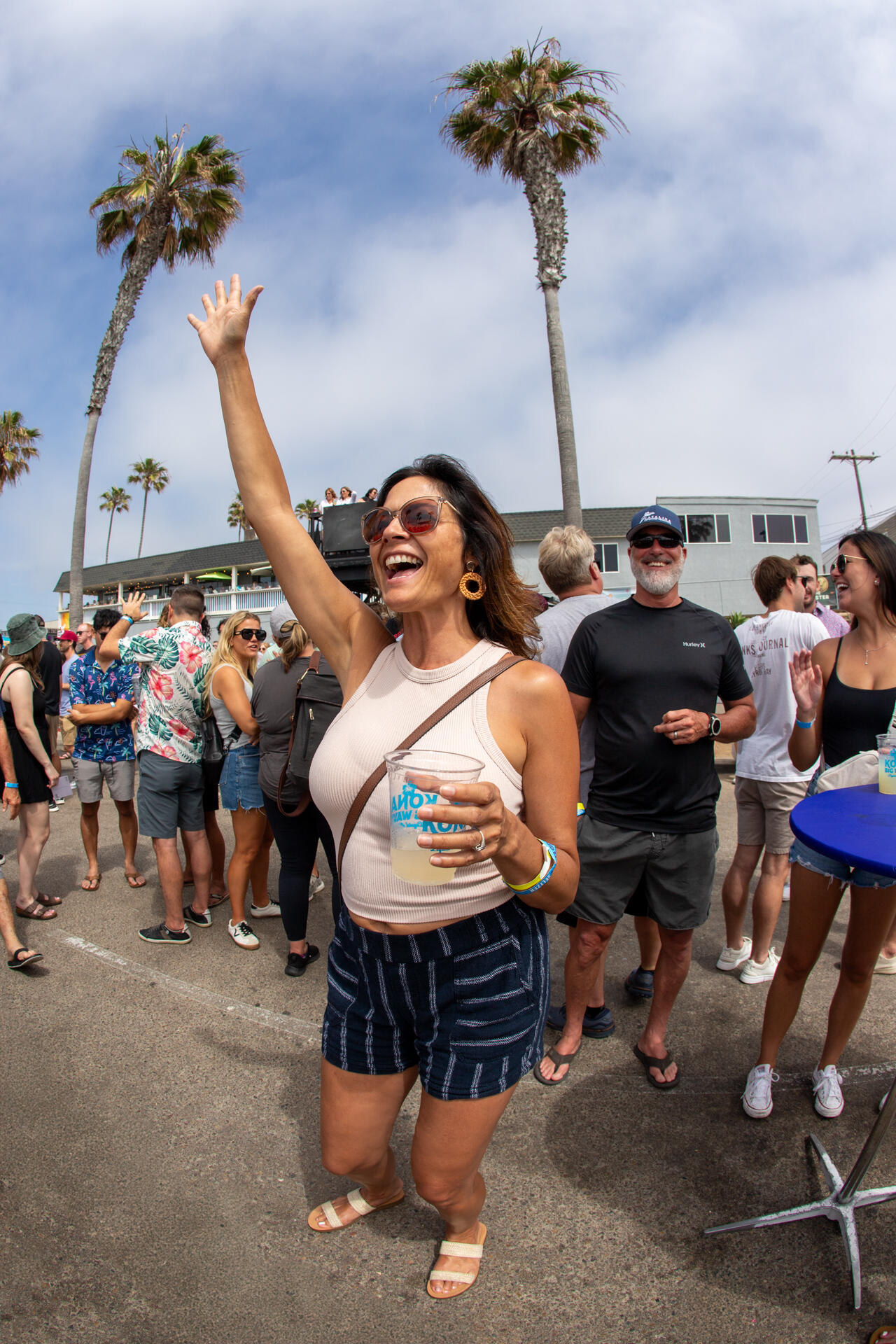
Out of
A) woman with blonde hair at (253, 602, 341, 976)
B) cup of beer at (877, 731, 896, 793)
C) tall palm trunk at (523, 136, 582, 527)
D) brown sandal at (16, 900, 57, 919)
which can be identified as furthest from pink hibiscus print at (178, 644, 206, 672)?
tall palm trunk at (523, 136, 582, 527)

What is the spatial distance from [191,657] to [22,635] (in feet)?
3.71

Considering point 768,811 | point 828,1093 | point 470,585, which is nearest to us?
point 470,585

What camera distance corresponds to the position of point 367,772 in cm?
181

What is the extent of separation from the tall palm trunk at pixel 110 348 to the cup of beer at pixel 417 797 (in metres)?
15.8

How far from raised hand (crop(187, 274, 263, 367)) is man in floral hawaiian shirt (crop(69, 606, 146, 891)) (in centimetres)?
375

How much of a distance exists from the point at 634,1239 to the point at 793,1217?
479 mm

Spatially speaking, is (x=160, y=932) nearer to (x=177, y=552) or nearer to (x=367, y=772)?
(x=367, y=772)

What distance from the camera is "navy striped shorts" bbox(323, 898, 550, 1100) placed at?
1.81 m

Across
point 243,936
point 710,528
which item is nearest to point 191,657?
point 243,936

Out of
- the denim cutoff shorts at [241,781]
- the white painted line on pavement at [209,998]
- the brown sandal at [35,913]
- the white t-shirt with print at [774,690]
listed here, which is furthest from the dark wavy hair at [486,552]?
the brown sandal at [35,913]

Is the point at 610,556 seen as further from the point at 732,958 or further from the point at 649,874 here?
the point at 649,874

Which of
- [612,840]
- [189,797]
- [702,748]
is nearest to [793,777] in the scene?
[702,748]

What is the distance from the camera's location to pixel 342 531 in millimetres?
6605

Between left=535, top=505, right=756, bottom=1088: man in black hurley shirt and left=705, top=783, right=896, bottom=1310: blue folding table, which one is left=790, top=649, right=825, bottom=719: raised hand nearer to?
left=535, top=505, right=756, bottom=1088: man in black hurley shirt
